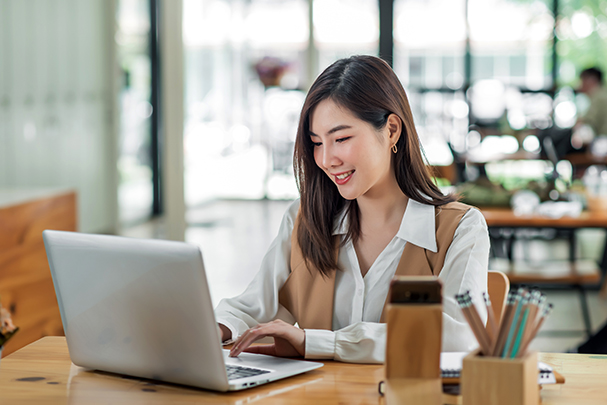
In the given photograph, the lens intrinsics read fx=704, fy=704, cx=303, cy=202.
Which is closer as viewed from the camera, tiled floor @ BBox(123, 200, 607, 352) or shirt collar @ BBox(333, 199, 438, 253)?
shirt collar @ BBox(333, 199, 438, 253)

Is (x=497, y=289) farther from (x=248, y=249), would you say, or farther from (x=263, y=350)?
(x=248, y=249)

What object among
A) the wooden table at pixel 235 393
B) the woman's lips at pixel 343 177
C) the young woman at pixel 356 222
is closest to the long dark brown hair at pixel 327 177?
the young woman at pixel 356 222

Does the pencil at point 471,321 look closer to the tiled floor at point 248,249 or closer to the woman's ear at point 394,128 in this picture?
the woman's ear at point 394,128

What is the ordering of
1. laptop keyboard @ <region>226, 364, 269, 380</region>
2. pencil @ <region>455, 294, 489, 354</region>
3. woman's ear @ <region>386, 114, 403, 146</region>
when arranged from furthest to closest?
woman's ear @ <region>386, 114, 403, 146</region> < laptop keyboard @ <region>226, 364, 269, 380</region> < pencil @ <region>455, 294, 489, 354</region>

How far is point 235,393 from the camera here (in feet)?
3.66

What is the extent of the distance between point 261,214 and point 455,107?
301 centimetres

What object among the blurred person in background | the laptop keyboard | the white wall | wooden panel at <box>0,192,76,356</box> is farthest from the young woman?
the blurred person in background

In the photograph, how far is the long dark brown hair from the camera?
1.49 metres

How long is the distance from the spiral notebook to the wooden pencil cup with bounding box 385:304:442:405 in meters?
0.09

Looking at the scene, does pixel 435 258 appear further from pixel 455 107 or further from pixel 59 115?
pixel 455 107

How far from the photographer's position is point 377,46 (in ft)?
30.9

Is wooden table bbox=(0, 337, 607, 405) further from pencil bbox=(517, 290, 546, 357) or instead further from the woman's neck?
the woman's neck

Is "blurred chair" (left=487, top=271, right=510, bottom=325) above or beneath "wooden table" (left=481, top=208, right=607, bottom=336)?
above

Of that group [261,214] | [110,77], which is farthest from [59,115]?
[261,214]
